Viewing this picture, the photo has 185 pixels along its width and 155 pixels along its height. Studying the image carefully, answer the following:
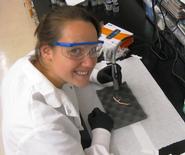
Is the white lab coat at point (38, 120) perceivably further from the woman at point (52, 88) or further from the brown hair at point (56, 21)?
the brown hair at point (56, 21)

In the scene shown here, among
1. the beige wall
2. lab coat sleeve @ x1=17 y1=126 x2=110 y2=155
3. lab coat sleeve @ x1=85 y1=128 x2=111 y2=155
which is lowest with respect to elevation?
the beige wall

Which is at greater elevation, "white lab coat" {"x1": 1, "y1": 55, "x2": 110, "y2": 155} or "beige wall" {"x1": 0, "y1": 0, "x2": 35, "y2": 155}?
"white lab coat" {"x1": 1, "y1": 55, "x2": 110, "y2": 155}

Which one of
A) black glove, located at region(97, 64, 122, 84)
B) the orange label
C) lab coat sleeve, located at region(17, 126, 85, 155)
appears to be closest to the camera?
lab coat sleeve, located at region(17, 126, 85, 155)

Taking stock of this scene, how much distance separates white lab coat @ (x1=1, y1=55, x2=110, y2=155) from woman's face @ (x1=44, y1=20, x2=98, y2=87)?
79 mm

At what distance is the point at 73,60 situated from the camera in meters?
0.96

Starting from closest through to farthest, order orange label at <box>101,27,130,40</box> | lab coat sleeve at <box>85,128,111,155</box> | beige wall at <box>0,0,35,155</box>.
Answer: lab coat sleeve at <box>85,128,111,155</box> < orange label at <box>101,27,130,40</box> < beige wall at <box>0,0,35,155</box>

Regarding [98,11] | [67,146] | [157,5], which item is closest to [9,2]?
[98,11]

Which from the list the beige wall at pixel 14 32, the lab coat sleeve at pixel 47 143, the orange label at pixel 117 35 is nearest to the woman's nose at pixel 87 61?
the lab coat sleeve at pixel 47 143

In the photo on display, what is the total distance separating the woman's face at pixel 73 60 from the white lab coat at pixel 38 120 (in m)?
0.08

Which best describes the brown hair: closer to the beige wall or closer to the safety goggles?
the safety goggles

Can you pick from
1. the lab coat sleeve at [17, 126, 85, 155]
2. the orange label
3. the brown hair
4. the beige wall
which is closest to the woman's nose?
the brown hair

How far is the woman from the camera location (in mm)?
915

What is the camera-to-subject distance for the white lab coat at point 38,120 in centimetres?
90

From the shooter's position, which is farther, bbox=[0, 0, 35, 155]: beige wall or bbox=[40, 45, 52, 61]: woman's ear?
bbox=[0, 0, 35, 155]: beige wall
